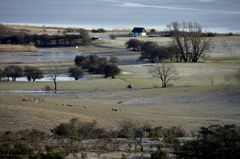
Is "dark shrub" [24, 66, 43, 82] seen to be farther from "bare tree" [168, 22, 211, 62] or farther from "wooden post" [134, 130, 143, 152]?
"wooden post" [134, 130, 143, 152]

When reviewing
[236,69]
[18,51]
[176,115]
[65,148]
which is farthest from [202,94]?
[18,51]

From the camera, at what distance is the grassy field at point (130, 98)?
22.5m

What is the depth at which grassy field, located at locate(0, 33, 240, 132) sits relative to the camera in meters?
22.5

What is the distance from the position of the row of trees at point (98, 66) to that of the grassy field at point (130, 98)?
3.14 feet

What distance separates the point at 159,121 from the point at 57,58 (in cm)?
4483

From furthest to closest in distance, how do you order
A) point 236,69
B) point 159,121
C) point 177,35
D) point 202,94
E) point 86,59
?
point 177,35, point 86,59, point 236,69, point 202,94, point 159,121

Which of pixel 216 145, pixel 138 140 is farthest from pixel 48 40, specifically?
pixel 216 145

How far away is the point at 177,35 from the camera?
7288cm

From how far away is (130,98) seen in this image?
35.7 m

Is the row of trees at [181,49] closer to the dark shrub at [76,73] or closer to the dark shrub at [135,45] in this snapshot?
the dark shrub at [135,45]

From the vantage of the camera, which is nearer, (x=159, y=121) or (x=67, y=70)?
(x=159, y=121)

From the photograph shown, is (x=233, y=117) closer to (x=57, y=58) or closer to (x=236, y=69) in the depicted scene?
(x=236, y=69)

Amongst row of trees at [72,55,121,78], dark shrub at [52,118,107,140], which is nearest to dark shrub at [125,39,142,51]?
row of trees at [72,55,121,78]

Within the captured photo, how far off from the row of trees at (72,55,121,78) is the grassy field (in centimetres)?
96
